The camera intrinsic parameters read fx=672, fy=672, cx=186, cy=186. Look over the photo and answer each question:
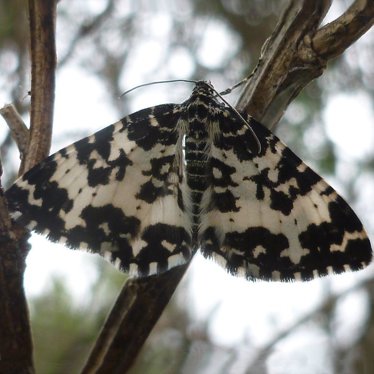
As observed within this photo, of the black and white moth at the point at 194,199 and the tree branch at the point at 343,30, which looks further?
the black and white moth at the point at 194,199

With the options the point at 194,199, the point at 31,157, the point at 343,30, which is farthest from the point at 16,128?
the point at 343,30

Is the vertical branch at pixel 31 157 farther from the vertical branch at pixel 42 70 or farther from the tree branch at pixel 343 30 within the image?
the tree branch at pixel 343 30

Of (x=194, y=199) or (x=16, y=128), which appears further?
(x=194, y=199)

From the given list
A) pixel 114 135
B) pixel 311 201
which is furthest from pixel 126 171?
pixel 311 201

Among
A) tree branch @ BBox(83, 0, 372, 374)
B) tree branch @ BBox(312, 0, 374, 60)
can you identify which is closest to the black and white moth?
tree branch @ BBox(83, 0, 372, 374)

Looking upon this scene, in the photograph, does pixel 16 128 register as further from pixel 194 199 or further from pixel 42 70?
pixel 194 199

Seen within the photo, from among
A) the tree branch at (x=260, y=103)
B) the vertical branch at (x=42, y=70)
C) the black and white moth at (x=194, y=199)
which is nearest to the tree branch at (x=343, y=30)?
the tree branch at (x=260, y=103)
